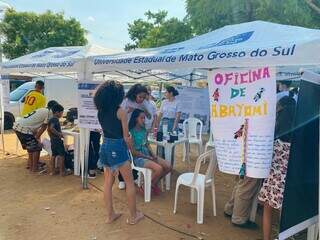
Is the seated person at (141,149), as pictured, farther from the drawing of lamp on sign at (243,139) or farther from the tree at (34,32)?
the tree at (34,32)

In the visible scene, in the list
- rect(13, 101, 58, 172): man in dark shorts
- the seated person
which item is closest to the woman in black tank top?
the seated person

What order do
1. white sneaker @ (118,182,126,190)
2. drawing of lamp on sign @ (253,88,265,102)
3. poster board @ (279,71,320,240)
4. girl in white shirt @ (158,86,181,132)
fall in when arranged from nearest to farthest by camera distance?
poster board @ (279,71,320,240) < drawing of lamp on sign @ (253,88,265,102) < white sneaker @ (118,182,126,190) < girl in white shirt @ (158,86,181,132)

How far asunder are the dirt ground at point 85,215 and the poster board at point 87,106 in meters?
1.08

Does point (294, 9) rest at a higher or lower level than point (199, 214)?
higher

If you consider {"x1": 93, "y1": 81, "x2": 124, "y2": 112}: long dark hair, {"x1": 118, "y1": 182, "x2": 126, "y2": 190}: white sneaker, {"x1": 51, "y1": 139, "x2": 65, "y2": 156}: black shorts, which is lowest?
{"x1": 118, "y1": 182, "x2": 126, "y2": 190}: white sneaker

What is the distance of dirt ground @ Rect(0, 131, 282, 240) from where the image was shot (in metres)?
4.67

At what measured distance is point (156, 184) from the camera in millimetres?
6059

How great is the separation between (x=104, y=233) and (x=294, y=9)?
33.2ft

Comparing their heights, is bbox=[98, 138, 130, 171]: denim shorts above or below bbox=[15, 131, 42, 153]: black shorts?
above

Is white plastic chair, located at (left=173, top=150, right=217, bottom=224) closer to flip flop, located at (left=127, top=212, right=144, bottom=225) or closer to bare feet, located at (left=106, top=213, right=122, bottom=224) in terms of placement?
flip flop, located at (left=127, top=212, right=144, bottom=225)

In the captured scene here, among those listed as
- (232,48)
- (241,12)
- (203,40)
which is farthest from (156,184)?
(241,12)

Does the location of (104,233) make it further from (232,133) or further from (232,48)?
(232,48)

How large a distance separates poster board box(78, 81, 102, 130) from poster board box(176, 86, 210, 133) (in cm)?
533

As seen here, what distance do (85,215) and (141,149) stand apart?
1.23 meters
